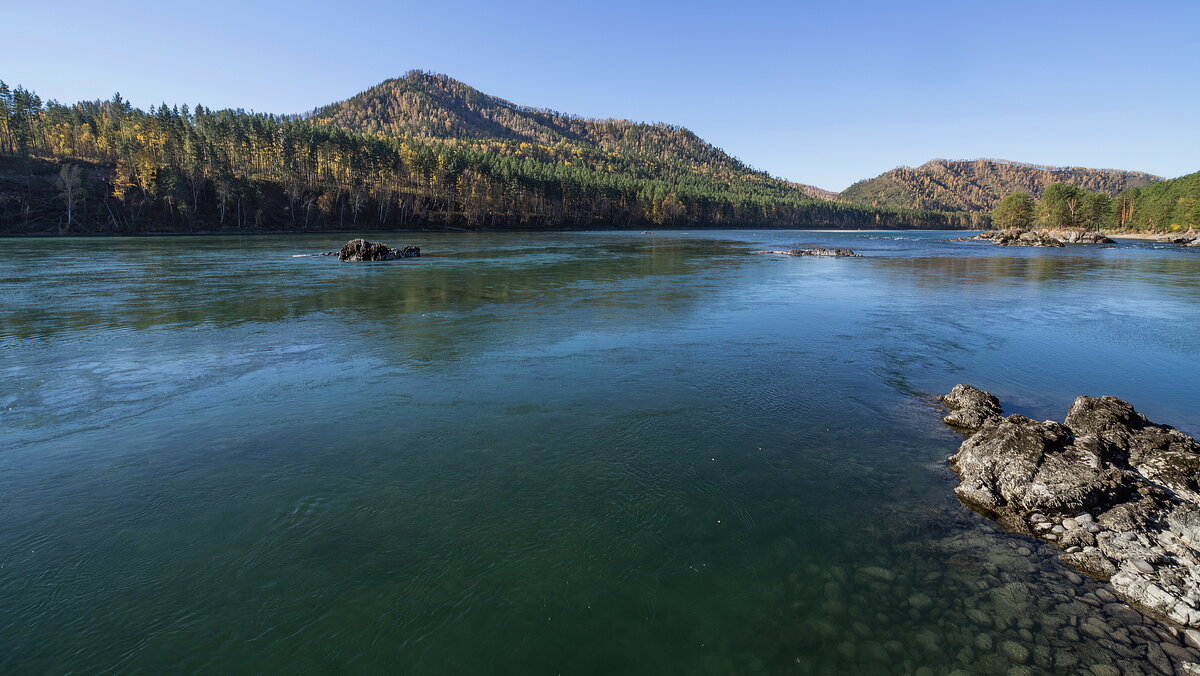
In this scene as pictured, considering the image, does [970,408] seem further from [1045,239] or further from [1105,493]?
[1045,239]

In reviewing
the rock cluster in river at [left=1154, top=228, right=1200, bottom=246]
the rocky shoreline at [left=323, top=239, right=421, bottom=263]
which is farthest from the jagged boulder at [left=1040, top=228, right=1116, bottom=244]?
the rocky shoreline at [left=323, top=239, right=421, bottom=263]

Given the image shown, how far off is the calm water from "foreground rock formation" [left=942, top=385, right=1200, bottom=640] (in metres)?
0.58

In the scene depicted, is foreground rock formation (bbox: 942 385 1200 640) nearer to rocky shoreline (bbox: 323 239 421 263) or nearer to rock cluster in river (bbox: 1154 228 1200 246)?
rocky shoreline (bbox: 323 239 421 263)

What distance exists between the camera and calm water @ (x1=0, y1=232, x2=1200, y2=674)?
619cm

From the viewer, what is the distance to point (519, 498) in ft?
30.0

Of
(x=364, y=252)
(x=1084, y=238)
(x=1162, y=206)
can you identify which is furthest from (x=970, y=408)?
(x=1162, y=206)

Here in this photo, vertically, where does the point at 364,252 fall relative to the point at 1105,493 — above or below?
above

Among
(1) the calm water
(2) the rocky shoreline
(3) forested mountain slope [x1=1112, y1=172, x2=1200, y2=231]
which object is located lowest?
(1) the calm water

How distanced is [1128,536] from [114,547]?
15.3 meters

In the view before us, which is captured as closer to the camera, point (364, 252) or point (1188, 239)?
point (364, 252)

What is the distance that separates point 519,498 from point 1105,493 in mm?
9964

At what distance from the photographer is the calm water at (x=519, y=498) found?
619cm

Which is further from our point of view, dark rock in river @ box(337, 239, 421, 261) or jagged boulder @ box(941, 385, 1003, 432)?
dark rock in river @ box(337, 239, 421, 261)

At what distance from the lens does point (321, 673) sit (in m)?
5.73
